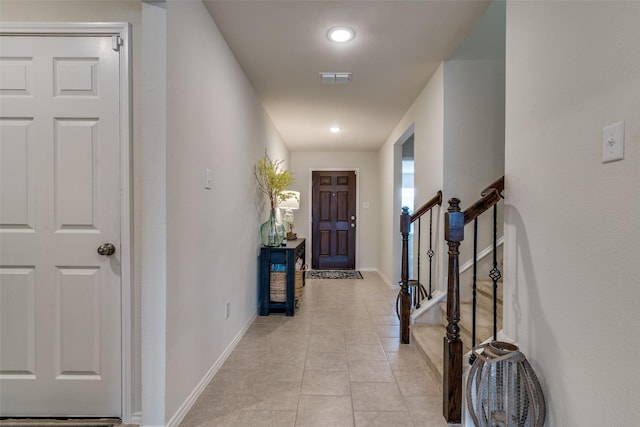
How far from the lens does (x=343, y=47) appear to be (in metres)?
2.43

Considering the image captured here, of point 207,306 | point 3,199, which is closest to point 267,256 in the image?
point 207,306

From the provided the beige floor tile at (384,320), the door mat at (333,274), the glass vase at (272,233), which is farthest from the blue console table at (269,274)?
the door mat at (333,274)

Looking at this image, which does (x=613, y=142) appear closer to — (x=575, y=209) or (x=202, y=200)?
(x=575, y=209)

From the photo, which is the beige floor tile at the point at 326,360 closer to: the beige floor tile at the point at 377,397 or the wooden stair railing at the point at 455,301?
the beige floor tile at the point at 377,397

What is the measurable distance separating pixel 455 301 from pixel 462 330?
75 cm

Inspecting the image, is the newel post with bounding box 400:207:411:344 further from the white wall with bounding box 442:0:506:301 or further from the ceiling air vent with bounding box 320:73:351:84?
the ceiling air vent with bounding box 320:73:351:84

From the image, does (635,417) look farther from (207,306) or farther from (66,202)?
(66,202)

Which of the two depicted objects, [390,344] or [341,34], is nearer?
[341,34]

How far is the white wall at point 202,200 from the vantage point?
62.7 inches

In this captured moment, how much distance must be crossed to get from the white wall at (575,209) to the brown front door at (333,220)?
4.66m

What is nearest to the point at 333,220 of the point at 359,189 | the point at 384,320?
the point at 359,189

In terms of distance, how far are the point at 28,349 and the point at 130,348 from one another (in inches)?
22.5

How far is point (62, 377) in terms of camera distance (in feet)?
5.45

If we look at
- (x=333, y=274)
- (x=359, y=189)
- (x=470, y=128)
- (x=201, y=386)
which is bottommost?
(x=333, y=274)
